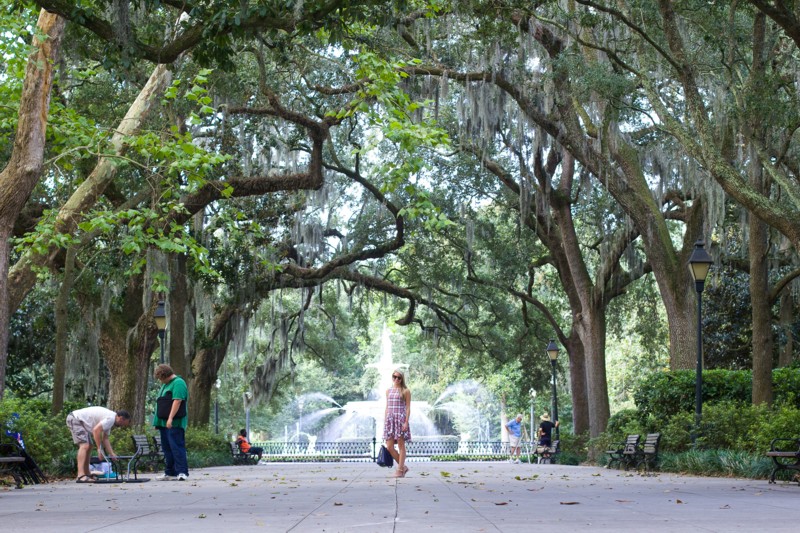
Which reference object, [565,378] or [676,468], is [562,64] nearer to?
[676,468]

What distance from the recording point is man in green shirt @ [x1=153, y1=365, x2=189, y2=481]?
13586mm

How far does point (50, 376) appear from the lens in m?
34.2

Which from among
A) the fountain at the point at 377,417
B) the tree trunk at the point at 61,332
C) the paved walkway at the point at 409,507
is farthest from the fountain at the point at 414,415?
the paved walkway at the point at 409,507

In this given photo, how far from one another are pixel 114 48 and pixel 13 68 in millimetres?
→ 5763

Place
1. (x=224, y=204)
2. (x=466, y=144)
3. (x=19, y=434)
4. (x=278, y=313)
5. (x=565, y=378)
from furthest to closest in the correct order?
(x=565, y=378)
(x=278, y=313)
(x=224, y=204)
(x=466, y=144)
(x=19, y=434)

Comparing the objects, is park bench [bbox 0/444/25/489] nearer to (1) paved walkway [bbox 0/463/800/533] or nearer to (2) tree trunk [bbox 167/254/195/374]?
(1) paved walkway [bbox 0/463/800/533]

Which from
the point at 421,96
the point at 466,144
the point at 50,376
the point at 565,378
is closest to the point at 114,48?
the point at 421,96

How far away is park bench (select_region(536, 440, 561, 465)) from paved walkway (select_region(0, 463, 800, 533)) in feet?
46.8

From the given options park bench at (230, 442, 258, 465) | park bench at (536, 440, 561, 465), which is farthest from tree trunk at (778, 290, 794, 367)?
park bench at (230, 442, 258, 465)

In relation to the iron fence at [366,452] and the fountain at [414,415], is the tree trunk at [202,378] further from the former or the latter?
the fountain at [414,415]

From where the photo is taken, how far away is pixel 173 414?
13500 millimetres

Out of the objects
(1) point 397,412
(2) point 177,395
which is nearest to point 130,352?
(2) point 177,395

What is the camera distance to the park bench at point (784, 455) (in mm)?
11195

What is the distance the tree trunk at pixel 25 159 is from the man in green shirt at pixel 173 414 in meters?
2.04
